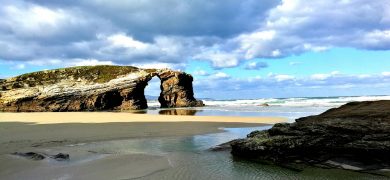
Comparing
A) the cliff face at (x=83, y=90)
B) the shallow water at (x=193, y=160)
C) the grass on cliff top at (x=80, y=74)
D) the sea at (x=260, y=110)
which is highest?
the grass on cliff top at (x=80, y=74)

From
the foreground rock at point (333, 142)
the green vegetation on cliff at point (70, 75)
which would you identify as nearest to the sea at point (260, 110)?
the green vegetation on cliff at point (70, 75)

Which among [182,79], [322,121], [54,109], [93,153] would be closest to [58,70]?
[54,109]

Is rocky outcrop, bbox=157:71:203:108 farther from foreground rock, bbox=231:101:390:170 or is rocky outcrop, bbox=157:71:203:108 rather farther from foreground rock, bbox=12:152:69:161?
foreground rock, bbox=12:152:69:161

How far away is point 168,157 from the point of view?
34.9 ft

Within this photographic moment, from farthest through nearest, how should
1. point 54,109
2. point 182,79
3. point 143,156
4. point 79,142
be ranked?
point 182,79 → point 54,109 → point 79,142 → point 143,156

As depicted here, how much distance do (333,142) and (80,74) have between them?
4933 cm

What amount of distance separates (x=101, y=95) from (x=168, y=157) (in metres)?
Answer: 42.6

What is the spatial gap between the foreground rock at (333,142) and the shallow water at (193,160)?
19.5 inches

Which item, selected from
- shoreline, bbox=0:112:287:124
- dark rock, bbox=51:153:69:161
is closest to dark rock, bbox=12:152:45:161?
dark rock, bbox=51:153:69:161

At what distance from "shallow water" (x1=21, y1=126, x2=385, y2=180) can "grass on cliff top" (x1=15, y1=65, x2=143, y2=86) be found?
41071 mm

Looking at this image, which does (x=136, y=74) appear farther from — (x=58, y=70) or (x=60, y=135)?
(x=60, y=135)

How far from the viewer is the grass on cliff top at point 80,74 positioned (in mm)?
53344

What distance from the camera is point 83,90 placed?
5116 centimetres

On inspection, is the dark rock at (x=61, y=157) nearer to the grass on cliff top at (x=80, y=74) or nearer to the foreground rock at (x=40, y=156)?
the foreground rock at (x=40, y=156)
